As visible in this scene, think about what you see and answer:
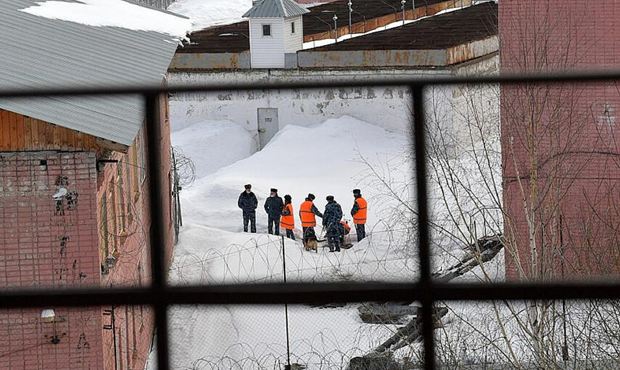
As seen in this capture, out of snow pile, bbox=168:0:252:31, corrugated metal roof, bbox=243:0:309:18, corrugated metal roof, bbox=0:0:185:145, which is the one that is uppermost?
snow pile, bbox=168:0:252:31

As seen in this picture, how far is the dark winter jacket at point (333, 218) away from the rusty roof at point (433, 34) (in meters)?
21.1

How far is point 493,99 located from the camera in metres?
16.5

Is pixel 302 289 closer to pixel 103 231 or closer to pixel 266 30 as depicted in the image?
pixel 103 231

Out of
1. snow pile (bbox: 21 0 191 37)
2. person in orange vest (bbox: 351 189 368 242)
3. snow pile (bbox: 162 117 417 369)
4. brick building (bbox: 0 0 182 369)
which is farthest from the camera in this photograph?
snow pile (bbox: 21 0 191 37)

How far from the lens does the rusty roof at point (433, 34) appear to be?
3378 centimetres

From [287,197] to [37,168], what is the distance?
8.16ft

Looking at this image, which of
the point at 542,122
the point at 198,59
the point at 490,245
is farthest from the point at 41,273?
the point at 198,59

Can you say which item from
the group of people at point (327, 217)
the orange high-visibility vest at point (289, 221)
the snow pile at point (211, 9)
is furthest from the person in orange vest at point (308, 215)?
the snow pile at point (211, 9)

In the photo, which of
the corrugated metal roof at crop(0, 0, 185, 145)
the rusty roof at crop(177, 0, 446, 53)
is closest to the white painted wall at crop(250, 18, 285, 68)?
the rusty roof at crop(177, 0, 446, 53)

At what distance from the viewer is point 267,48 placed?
34.7 meters

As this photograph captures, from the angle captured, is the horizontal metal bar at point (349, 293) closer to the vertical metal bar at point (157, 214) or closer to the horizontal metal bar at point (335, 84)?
the vertical metal bar at point (157, 214)

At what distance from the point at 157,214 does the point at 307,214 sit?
33.7ft

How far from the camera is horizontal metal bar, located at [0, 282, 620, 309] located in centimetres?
252

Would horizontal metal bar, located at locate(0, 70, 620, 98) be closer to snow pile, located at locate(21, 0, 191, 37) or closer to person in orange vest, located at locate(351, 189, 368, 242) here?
person in orange vest, located at locate(351, 189, 368, 242)
